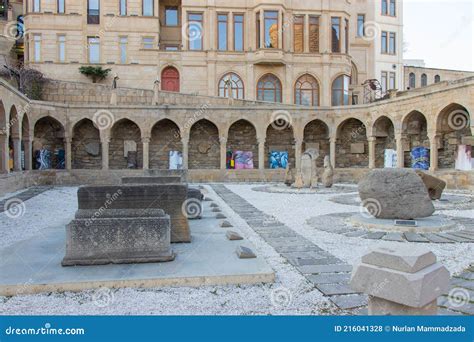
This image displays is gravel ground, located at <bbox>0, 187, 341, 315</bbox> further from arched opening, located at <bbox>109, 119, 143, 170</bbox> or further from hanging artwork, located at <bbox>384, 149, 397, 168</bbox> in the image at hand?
arched opening, located at <bbox>109, 119, 143, 170</bbox>

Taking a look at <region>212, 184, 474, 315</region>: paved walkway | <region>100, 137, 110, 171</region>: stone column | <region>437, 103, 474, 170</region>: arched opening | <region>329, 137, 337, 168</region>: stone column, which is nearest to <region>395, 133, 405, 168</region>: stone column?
<region>437, 103, 474, 170</region>: arched opening

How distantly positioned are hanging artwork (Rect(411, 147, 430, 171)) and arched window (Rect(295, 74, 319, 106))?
1012 centimetres

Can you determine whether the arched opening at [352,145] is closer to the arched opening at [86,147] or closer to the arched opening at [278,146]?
the arched opening at [278,146]

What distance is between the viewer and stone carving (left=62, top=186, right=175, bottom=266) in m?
5.02

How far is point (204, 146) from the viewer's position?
23.7 metres

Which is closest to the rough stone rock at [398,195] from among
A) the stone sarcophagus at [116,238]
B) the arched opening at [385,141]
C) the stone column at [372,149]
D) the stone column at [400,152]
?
the stone sarcophagus at [116,238]

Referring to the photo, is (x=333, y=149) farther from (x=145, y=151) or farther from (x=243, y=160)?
(x=145, y=151)

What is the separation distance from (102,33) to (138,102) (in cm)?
774

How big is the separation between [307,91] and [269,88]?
2.68 metres

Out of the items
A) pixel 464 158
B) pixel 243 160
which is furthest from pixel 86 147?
pixel 464 158

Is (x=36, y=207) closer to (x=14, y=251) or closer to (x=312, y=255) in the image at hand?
(x=14, y=251)

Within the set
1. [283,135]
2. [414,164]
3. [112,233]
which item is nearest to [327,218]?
[112,233]

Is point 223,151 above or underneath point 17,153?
above

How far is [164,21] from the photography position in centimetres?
3108
